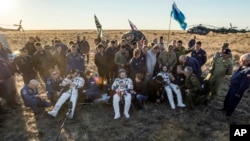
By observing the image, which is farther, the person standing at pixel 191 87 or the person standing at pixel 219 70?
the person standing at pixel 219 70

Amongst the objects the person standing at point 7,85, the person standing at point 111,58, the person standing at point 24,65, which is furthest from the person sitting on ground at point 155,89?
the person standing at point 7,85

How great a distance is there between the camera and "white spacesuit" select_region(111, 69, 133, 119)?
8.75 meters

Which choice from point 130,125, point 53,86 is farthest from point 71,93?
point 130,125

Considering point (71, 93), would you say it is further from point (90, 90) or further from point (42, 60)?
point (42, 60)

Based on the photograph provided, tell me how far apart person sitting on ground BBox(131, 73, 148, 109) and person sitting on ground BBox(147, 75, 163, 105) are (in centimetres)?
27

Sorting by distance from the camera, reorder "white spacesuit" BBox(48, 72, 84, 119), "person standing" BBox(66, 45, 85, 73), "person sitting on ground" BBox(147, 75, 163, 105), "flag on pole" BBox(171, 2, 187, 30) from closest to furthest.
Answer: "white spacesuit" BBox(48, 72, 84, 119) < "person sitting on ground" BBox(147, 75, 163, 105) < "person standing" BBox(66, 45, 85, 73) < "flag on pole" BBox(171, 2, 187, 30)

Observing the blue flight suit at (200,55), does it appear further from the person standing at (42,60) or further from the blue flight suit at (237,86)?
the person standing at (42,60)

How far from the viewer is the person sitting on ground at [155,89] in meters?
9.63

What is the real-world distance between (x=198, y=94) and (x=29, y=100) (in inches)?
227

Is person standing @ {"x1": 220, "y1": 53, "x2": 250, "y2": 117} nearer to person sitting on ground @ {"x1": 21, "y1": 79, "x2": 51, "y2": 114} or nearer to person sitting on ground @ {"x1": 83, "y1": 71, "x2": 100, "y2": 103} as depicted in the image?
person sitting on ground @ {"x1": 83, "y1": 71, "x2": 100, "y2": 103}

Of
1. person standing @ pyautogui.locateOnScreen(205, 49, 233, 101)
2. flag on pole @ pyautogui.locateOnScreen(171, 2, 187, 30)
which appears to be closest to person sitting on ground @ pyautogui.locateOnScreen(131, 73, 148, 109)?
person standing @ pyautogui.locateOnScreen(205, 49, 233, 101)

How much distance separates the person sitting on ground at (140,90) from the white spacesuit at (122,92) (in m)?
0.37

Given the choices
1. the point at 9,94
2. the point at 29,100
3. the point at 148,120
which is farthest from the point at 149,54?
the point at 9,94

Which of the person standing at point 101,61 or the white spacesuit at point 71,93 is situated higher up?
the person standing at point 101,61
